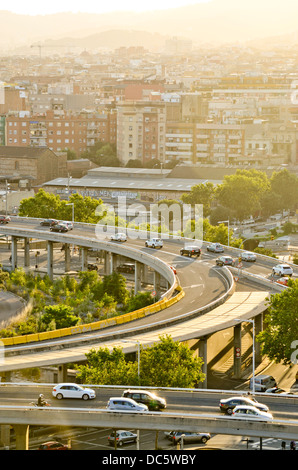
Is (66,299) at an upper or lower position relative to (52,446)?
lower

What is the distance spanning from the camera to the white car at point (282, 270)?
55594mm

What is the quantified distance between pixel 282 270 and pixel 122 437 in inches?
940

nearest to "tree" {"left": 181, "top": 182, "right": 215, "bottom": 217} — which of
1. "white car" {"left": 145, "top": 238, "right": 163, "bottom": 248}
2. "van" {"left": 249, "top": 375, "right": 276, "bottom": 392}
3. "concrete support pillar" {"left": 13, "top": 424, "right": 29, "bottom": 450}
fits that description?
"white car" {"left": 145, "top": 238, "right": 163, "bottom": 248}

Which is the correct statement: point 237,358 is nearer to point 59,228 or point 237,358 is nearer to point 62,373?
point 62,373

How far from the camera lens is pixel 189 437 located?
34156 millimetres

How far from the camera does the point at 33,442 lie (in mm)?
33969

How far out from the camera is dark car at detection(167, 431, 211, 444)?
111 ft

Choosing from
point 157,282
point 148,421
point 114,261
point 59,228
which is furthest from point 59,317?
point 59,228

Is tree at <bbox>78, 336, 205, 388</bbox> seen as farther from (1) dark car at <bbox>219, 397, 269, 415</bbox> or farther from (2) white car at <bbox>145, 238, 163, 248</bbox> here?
(2) white car at <bbox>145, 238, 163, 248</bbox>

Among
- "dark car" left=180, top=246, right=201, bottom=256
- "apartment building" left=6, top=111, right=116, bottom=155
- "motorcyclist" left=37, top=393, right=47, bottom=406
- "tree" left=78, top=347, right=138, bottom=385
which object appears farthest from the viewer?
"apartment building" left=6, top=111, right=116, bottom=155

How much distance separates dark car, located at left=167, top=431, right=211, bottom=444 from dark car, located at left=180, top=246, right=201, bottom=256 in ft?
93.3

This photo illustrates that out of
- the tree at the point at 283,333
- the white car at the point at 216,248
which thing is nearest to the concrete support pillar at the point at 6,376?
the tree at the point at 283,333

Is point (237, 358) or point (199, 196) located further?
point (199, 196)

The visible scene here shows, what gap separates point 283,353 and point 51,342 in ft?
32.9
